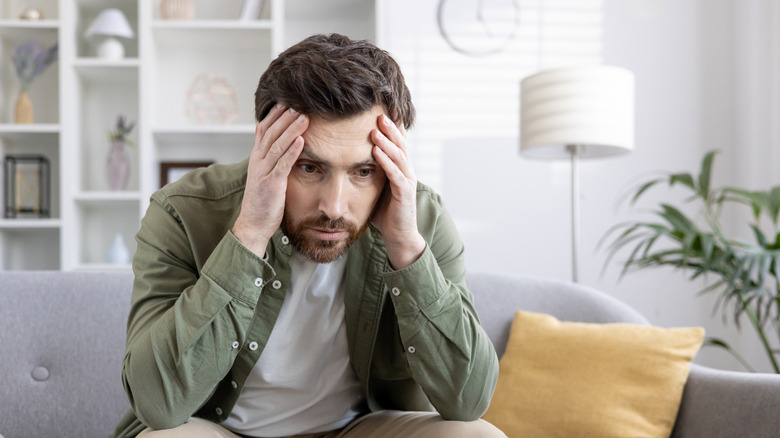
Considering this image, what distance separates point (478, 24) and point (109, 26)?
61.1 inches

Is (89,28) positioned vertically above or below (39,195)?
above

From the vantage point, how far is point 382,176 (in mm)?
1201

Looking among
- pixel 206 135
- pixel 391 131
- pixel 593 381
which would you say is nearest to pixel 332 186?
pixel 391 131

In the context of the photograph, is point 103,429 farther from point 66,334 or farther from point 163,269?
point 163,269

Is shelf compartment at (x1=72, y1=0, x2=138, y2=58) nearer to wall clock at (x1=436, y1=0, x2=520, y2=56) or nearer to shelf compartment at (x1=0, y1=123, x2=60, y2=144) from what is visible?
shelf compartment at (x1=0, y1=123, x2=60, y2=144)

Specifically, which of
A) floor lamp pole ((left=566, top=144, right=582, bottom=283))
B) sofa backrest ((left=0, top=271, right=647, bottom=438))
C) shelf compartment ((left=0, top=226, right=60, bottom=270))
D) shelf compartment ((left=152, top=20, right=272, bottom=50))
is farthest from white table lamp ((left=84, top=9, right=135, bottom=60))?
floor lamp pole ((left=566, top=144, right=582, bottom=283))

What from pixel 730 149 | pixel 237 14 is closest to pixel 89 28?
pixel 237 14

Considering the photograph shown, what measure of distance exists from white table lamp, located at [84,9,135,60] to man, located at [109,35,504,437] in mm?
1973

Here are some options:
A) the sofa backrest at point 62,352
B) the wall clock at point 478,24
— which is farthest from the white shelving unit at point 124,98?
the sofa backrest at point 62,352

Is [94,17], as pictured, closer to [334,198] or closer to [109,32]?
[109,32]

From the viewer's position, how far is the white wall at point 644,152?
320 cm

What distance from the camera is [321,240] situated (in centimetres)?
118

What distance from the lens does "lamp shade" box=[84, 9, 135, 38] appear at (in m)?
3.04

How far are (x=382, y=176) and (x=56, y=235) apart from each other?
2536mm
